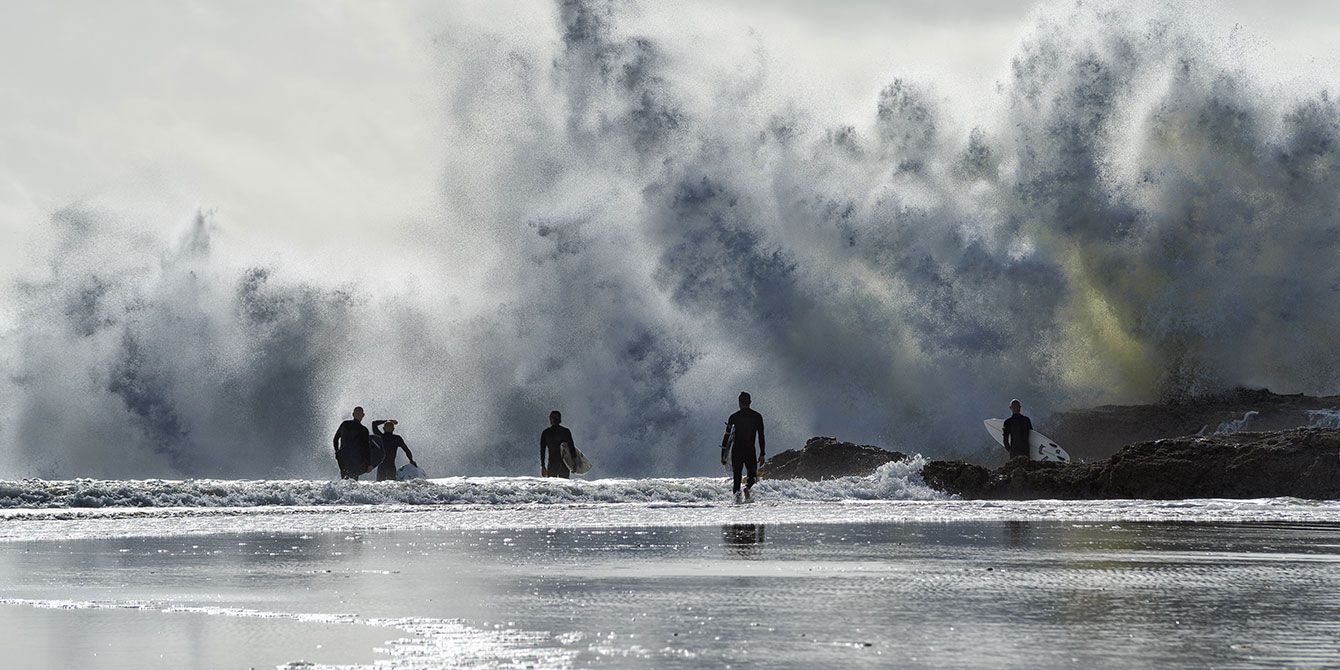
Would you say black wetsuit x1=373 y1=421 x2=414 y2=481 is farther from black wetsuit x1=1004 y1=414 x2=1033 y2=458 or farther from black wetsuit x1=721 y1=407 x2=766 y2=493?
black wetsuit x1=1004 y1=414 x2=1033 y2=458

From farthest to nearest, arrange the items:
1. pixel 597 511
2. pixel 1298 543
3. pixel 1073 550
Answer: pixel 597 511 → pixel 1298 543 → pixel 1073 550

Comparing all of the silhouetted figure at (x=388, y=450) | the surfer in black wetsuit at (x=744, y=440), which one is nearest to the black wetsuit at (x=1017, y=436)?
the surfer in black wetsuit at (x=744, y=440)

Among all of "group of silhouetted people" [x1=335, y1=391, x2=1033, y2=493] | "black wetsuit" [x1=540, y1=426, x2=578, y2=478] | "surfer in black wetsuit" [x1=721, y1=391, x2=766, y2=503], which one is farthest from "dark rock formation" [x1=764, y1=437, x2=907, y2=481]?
"surfer in black wetsuit" [x1=721, y1=391, x2=766, y2=503]

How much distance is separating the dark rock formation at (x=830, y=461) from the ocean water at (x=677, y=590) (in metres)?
11.9

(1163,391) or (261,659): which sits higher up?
(1163,391)

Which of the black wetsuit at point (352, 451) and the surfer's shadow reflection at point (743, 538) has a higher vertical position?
the black wetsuit at point (352, 451)

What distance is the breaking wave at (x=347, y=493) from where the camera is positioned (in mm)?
17281

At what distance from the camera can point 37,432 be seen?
39.1m

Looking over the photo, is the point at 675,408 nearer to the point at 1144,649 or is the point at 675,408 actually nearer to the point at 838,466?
the point at 838,466

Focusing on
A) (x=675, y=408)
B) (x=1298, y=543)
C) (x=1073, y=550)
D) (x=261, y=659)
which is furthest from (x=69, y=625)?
(x=675, y=408)

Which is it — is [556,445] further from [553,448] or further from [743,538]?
[743,538]

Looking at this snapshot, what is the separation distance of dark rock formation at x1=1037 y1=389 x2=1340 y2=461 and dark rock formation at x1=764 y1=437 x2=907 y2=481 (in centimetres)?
1017

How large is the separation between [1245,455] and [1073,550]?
10162 mm

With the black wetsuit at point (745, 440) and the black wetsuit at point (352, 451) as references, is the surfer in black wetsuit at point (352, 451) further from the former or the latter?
the black wetsuit at point (745, 440)
